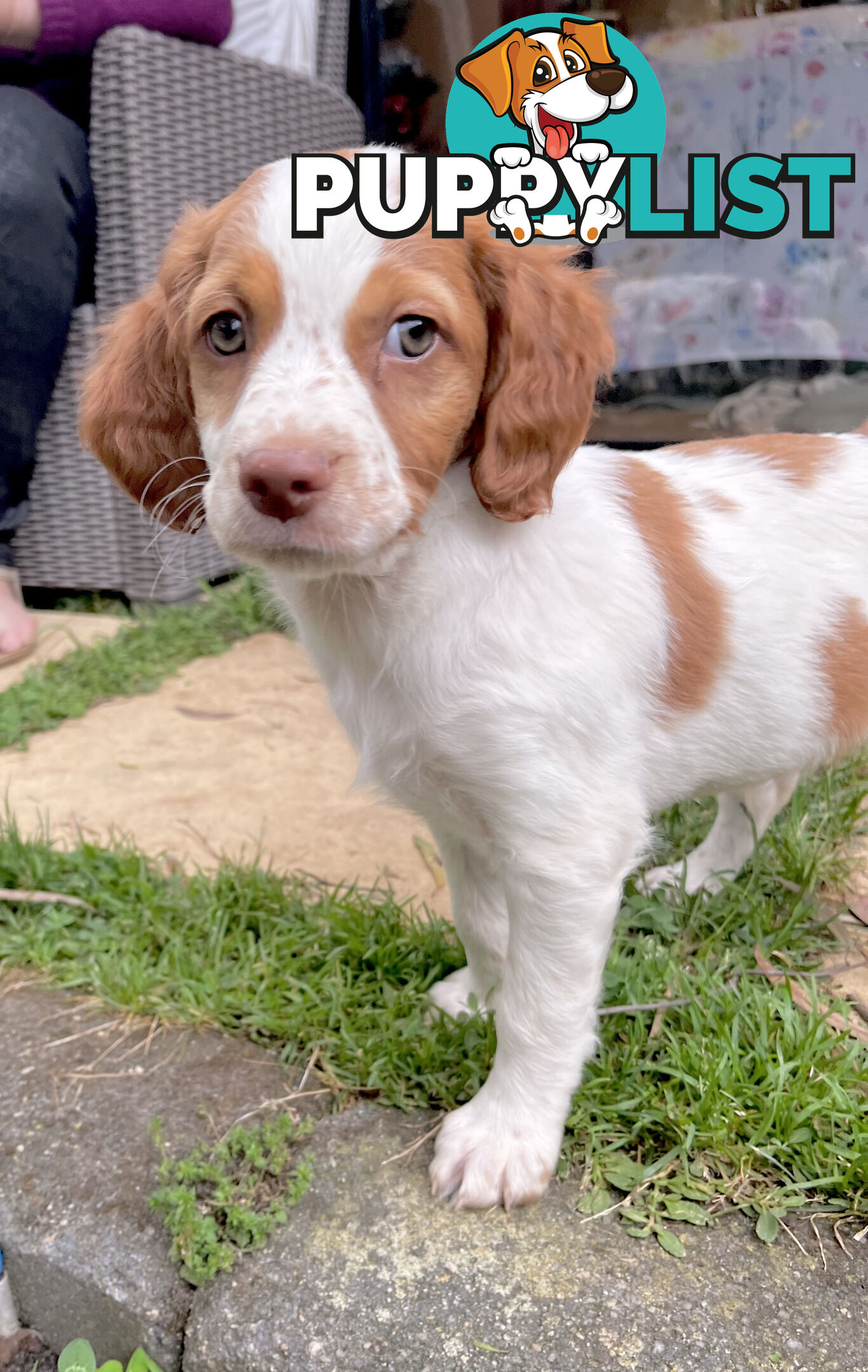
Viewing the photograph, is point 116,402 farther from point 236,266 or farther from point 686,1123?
point 686,1123

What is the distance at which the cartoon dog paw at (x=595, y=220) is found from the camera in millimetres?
2402

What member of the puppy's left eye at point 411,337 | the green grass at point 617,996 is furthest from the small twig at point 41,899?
the puppy's left eye at point 411,337

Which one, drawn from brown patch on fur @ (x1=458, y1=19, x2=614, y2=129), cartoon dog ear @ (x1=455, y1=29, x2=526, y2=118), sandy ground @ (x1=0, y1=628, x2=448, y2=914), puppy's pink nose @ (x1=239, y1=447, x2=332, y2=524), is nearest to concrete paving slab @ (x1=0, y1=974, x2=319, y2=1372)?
sandy ground @ (x1=0, y1=628, x2=448, y2=914)

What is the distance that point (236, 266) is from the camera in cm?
142

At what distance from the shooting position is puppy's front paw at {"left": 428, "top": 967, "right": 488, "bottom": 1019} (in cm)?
201

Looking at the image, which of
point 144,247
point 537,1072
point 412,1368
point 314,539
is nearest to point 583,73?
point 144,247

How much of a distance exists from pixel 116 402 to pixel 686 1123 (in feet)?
4.90

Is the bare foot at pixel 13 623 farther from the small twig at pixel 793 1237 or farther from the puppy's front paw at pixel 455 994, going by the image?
the small twig at pixel 793 1237

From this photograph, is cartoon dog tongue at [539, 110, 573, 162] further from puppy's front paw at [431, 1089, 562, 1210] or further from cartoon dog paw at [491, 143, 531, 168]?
puppy's front paw at [431, 1089, 562, 1210]

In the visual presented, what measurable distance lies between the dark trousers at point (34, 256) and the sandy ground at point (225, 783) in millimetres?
1239

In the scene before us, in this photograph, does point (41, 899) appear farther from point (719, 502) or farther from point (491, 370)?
point (719, 502)

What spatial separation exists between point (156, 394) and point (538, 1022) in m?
1.19

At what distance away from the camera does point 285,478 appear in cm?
127

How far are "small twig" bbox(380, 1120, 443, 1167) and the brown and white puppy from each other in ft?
0.21
